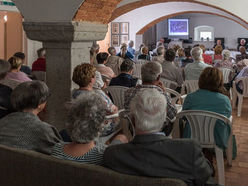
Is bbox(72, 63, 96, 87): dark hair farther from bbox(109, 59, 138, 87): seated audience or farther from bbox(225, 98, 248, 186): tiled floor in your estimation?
bbox(225, 98, 248, 186): tiled floor

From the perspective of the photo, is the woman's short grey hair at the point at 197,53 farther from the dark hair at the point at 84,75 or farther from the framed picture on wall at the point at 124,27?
the framed picture on wall at the point at 124,27

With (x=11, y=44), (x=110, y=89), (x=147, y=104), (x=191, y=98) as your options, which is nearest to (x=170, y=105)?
(x=191, y=98)

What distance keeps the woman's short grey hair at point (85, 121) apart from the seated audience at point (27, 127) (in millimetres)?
352

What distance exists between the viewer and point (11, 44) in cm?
1067

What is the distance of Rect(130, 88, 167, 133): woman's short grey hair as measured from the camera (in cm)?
180

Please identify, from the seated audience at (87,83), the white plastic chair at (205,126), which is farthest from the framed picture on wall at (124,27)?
the white plastic chair at (205,126)

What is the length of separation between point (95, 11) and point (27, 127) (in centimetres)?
286

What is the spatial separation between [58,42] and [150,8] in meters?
11.4

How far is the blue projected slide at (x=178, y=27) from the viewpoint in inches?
880

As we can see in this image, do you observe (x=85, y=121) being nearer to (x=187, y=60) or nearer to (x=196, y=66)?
(x=196, y=66)

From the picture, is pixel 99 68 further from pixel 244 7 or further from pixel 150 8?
pixel 150 8

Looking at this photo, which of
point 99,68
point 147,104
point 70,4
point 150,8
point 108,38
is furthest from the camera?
point 108,38

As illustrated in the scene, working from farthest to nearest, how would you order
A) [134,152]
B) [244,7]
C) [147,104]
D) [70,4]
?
[244,7] < [70,4] < [147,104] < [134,152]

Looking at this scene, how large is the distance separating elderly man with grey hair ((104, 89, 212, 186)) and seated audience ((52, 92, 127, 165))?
0.48 ft
